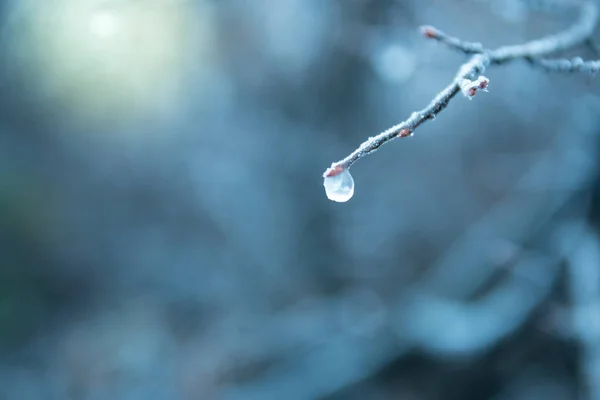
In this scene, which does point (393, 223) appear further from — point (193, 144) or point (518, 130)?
point (193, 144)

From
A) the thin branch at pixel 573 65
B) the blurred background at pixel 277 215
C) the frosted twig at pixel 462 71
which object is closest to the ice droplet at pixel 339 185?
the frosted twig at pixel 462 71

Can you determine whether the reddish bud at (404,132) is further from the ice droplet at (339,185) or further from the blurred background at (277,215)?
the blurred background at (277,215)

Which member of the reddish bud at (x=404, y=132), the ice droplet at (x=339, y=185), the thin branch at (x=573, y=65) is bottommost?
the reddish bud at (x=404, y=132)

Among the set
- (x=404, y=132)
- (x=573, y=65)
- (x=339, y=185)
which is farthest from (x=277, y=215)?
(x=404, y=132)

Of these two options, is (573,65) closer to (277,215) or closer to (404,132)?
(404,132)

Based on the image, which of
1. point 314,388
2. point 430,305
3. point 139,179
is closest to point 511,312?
point 430,305

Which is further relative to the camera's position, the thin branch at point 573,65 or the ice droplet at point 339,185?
the thin branch at point 573,65
